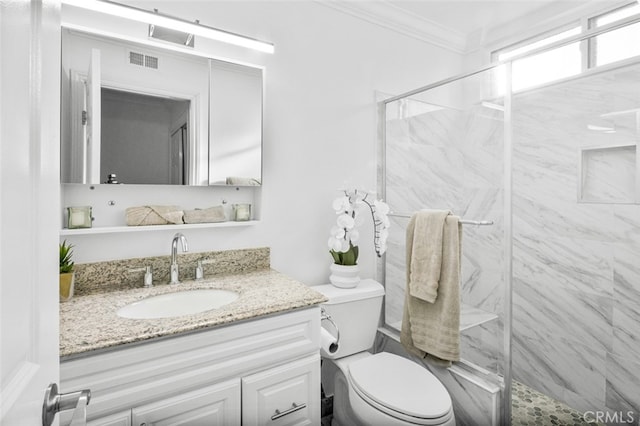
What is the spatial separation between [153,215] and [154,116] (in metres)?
0.44

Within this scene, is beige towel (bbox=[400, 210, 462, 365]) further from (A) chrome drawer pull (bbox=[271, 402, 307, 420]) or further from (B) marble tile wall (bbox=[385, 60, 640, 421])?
(A) chrome drawer pull (bbox=[271, 402, 307, 420])

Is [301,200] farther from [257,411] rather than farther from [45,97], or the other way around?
[45,97]

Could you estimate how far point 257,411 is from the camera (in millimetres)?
1202

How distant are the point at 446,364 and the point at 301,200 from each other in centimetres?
112

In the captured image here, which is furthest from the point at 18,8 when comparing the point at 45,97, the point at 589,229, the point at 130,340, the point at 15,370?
the point at 589,229

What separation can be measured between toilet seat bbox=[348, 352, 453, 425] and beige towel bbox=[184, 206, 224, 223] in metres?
0.94

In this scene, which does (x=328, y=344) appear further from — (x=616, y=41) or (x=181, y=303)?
(x=616, y=41)

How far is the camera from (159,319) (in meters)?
1.09

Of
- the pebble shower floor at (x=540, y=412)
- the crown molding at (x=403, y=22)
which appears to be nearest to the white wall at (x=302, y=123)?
the crown molding at (x=403, y=22)

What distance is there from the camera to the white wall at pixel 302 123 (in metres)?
1.65

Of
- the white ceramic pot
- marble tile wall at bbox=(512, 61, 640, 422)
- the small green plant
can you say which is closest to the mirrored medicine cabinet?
the small green plant

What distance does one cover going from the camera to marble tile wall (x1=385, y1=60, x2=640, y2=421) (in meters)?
1.74

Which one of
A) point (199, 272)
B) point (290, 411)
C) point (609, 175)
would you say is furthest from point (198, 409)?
point (609, 175)

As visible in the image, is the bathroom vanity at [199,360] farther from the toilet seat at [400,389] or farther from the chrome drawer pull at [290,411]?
the toilet seat at [400,389]
